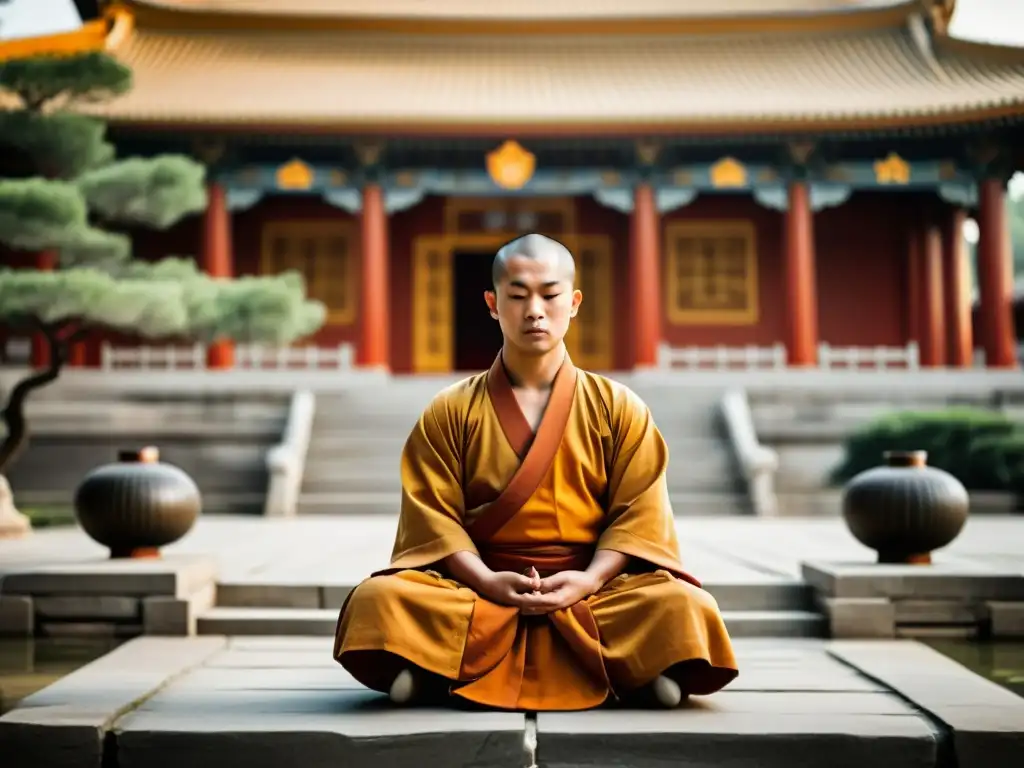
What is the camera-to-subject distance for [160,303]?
329 inches

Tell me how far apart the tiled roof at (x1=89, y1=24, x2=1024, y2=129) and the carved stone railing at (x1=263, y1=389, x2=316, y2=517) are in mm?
3940

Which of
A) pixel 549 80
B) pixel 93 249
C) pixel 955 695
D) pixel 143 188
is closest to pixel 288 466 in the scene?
pixel 93 249

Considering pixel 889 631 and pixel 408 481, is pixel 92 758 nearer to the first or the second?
pixel 408 481

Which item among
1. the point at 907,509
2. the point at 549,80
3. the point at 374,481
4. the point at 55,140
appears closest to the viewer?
the point at 907,509

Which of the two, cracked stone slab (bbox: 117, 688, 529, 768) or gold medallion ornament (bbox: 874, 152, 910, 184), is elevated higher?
gold medallion ornament (bbox: 874, 152, 910, 184)

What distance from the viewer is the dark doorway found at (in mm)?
18078

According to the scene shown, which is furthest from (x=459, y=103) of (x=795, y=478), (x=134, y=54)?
(x=795, y=478)

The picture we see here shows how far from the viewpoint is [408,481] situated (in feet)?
10.6

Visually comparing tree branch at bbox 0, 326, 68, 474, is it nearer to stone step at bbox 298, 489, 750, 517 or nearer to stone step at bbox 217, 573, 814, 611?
stone step at bbox 298, 489, 750, 517

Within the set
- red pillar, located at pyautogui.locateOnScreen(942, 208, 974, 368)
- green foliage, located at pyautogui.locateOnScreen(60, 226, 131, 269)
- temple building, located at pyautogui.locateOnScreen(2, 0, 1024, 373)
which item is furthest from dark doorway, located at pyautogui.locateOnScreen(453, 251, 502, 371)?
green foliage, located at pyautogui.locateOnScreen(60, 226, 131, 269)

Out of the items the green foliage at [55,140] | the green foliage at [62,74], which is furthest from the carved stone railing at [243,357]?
the green foliage at [62,74]

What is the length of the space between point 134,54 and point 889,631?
43.4 feet

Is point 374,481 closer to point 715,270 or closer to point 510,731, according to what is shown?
point 510,731

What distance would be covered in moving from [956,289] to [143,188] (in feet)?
36.3
